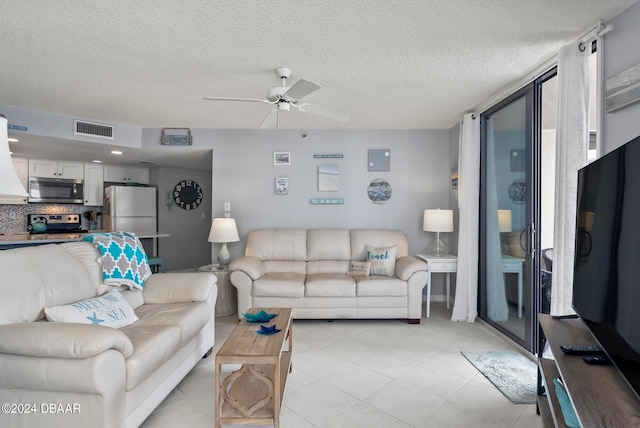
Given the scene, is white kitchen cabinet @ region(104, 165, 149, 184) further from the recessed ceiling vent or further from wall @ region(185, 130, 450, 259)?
wall @ region(185, 130, 450, 259)

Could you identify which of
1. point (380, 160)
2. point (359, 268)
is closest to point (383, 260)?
point (359, 268)

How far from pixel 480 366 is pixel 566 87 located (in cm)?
212

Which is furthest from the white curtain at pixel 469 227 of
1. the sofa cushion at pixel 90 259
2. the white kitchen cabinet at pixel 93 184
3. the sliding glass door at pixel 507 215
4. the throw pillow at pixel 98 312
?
the white kitchen cabinet at pixel 93 184

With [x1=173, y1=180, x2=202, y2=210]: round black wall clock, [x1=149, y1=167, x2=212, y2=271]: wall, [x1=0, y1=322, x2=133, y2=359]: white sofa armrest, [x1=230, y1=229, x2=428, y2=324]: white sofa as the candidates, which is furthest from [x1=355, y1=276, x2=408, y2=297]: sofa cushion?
[x1=173, y1=180, x2=202, y2=210]: round black wall clock

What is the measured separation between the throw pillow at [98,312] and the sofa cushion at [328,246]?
2.20 meters

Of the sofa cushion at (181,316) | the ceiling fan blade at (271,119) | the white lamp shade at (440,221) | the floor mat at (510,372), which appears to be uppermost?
the ceiling fan blade at (271,119)

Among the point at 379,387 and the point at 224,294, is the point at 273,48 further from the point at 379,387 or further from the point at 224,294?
the point at 224,294

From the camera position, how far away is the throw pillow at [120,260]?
94.2 inches

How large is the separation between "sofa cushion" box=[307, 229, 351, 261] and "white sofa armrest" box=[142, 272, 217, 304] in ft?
5.09

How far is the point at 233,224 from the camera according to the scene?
3.93 metres

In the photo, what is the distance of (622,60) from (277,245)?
342 cm

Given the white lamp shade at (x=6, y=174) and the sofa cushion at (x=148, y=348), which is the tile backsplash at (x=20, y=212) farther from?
the white lamp shade at (x=6, y=174)

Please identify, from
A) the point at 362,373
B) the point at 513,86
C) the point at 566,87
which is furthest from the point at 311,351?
the point at 513,86

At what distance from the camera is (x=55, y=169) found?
210 inches
